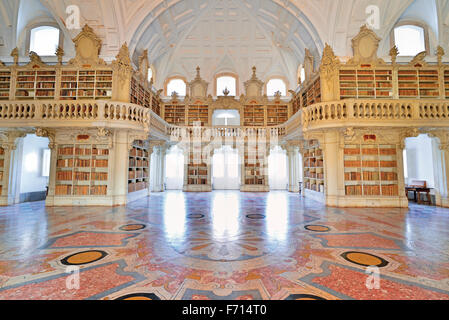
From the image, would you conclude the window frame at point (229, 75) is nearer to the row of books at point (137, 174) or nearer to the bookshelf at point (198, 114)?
the bookshelf at point (198, 114)

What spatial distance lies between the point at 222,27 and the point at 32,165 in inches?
510

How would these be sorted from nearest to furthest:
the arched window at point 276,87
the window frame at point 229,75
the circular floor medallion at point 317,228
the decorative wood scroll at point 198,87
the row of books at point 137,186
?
1. the circular floor medallion at point 317,228
2. the row of books at point 137,186
3. the decorative wood scroll at point 198,87
4. the arched window at point 276,87
5. the window frame at point 229,75

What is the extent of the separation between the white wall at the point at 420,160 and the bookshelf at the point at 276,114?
6.33m

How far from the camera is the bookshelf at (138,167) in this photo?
8.63 meters

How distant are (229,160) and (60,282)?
1271cm

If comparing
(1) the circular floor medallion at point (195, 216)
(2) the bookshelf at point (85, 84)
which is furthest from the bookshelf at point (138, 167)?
(1) the circular floor medallion at point (195, 216)

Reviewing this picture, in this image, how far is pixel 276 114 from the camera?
12.9 metres

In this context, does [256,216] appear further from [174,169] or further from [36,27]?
[36,27]

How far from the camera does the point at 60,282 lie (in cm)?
214

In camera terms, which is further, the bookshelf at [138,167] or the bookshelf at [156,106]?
the bookshelf at [156,106]

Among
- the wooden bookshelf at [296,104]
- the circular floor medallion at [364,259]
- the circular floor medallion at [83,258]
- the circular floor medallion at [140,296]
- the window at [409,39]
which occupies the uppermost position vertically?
the window at [409,39]

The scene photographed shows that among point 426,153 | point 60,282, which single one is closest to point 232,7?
point 426,153

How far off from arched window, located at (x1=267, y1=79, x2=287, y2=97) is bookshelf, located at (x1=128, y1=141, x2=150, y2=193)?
30.5 ft
